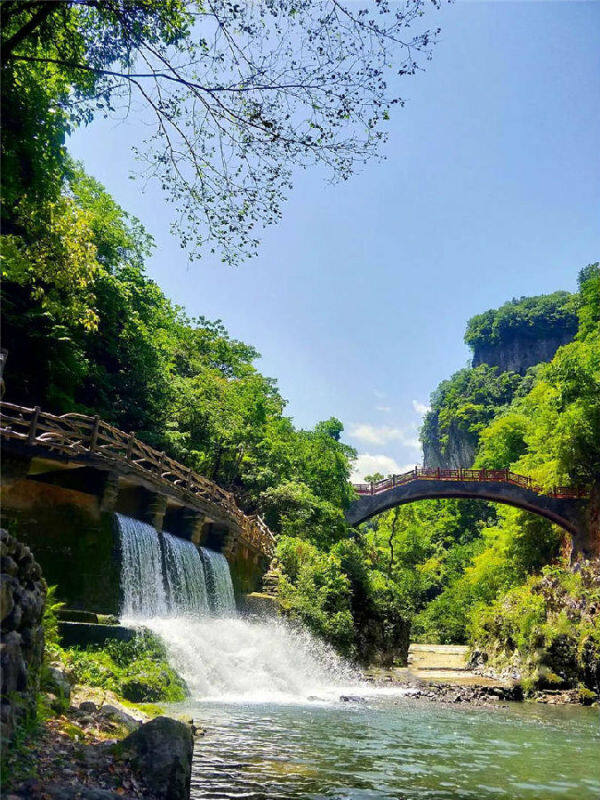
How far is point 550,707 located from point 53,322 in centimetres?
1820

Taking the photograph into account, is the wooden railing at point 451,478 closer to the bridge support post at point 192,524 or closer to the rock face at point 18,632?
the bridge support post at point 192,524

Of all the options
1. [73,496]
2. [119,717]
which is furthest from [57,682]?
[73,496]

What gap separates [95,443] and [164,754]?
11.4m

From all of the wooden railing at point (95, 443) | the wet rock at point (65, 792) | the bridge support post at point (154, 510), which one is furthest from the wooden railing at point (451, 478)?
the wet rock at point (65, 792)

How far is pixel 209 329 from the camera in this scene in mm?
41719

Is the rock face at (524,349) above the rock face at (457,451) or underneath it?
above

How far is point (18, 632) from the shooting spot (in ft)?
17.1

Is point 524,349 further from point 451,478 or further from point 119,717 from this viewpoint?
point 119,717

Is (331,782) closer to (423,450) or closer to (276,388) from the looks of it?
(276,388)

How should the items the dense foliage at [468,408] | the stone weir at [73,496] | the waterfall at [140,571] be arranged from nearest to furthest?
1. the stone weir at [73,496]
2. the waterfall at [140,571]
3. the dense foliage at [468,408]

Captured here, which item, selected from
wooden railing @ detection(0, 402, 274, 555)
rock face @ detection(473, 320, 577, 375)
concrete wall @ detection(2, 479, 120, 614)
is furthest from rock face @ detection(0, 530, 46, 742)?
rock face @ detection(473, 320, 577, 375)

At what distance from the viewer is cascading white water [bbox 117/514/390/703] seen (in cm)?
1316

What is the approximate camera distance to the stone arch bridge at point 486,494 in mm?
30344

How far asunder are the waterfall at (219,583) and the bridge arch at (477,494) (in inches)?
634
